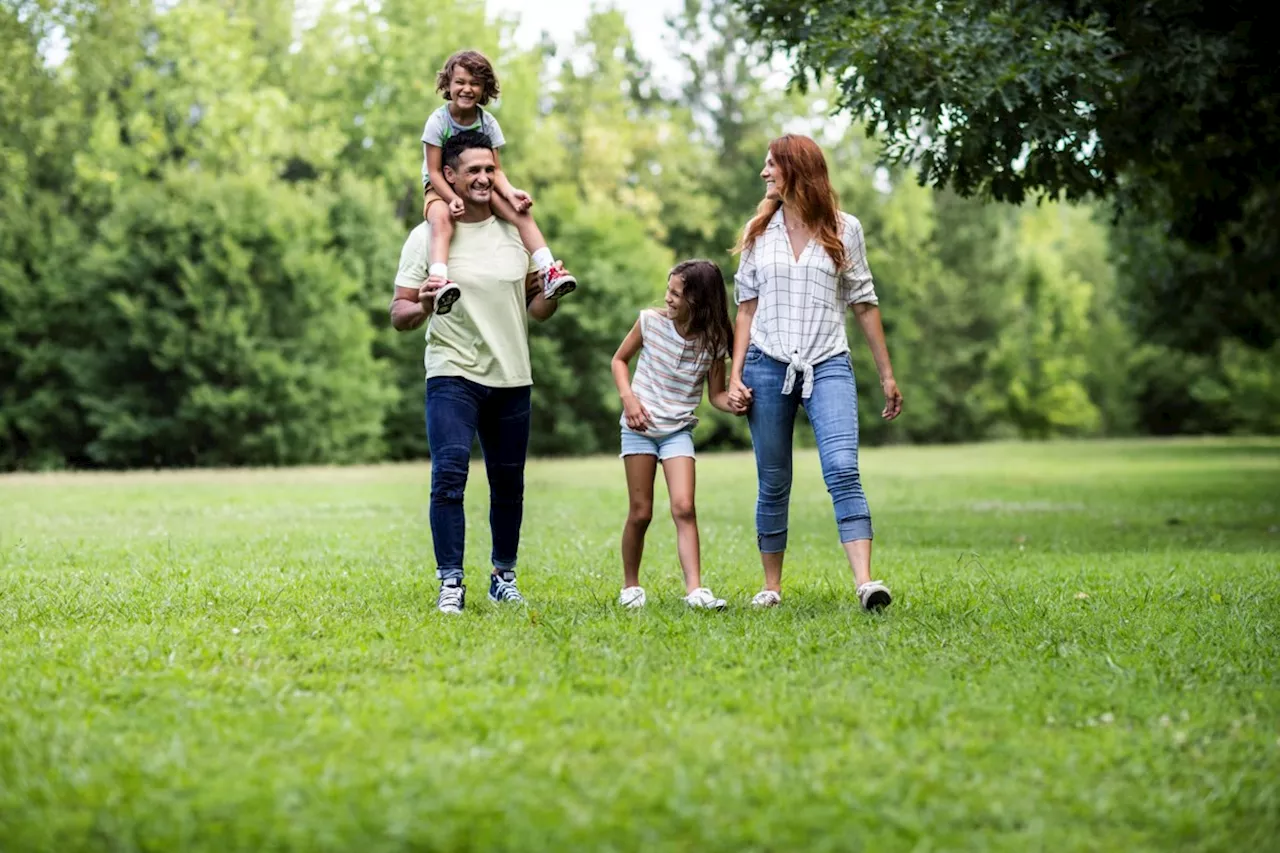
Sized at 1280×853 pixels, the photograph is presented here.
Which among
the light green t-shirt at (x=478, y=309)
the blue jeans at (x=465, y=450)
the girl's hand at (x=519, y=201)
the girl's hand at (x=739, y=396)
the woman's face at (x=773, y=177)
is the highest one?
the woman's face at (x=773, y=177)

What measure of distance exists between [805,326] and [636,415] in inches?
38.2

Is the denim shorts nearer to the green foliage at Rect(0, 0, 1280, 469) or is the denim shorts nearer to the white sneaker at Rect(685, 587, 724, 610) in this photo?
the white sneaker at Rect(685, 587, 724, 610)

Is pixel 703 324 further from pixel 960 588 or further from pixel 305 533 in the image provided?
pixel 305 533

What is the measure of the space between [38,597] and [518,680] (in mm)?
3756

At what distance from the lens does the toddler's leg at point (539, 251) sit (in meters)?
7.24

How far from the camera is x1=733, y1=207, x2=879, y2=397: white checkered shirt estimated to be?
7.27 metres

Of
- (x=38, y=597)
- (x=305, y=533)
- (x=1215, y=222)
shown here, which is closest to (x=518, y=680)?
(x=38, y=597)

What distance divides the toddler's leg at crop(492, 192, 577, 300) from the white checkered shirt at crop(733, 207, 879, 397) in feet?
2.87

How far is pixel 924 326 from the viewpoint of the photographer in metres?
60.7

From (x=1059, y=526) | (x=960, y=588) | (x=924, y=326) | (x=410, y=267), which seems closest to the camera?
(x=410, y=267)

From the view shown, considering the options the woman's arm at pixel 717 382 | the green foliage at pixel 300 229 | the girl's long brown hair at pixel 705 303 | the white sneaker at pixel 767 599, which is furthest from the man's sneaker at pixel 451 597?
the green foliage at pixel 300 229

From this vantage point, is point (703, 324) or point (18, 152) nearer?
point (703, 324)

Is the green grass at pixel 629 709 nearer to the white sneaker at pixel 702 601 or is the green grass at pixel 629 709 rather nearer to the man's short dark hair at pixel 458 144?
the white sneaker at pixel 702 601

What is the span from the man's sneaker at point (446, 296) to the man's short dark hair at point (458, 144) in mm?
756
